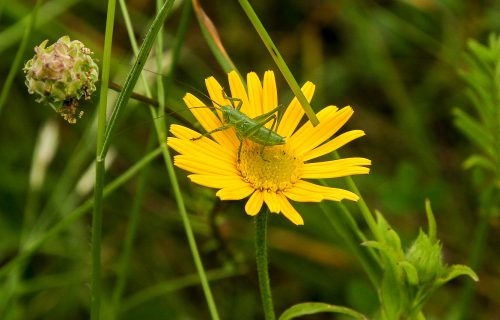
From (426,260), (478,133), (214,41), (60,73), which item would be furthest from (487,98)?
(60,73)

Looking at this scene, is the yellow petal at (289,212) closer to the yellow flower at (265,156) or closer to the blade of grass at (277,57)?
the yellow flower at (265,156)

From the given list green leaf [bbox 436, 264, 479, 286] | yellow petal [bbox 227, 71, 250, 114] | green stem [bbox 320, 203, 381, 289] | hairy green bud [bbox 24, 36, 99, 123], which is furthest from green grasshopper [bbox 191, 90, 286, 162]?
green leaf [bbox 436, 264, 479, 286]

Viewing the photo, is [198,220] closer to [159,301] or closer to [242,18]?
[159,301]

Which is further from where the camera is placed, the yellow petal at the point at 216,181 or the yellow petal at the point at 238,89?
the yellow petal at the point at 238,89

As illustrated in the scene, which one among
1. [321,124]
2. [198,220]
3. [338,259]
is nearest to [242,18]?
[338,259]

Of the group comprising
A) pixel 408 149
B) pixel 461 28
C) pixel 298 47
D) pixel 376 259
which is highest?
pixel 298 47

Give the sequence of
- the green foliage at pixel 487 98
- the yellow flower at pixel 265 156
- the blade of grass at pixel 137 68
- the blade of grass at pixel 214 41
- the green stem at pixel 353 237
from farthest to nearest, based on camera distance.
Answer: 1. the green foliage at pixel 487 98
2. the blade of grass at pixel 214 41
3. the green stem at pixel 353 237
4. the yellow flower at pixel 265 156
5. the blade of grass at pixel 137 68

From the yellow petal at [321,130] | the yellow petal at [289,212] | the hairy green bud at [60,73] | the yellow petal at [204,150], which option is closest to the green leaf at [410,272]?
the yellow petal at [289,212]

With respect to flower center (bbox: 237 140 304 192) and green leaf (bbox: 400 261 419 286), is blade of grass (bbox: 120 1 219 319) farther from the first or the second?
green leaf (bbox: 400 261 419 286)
